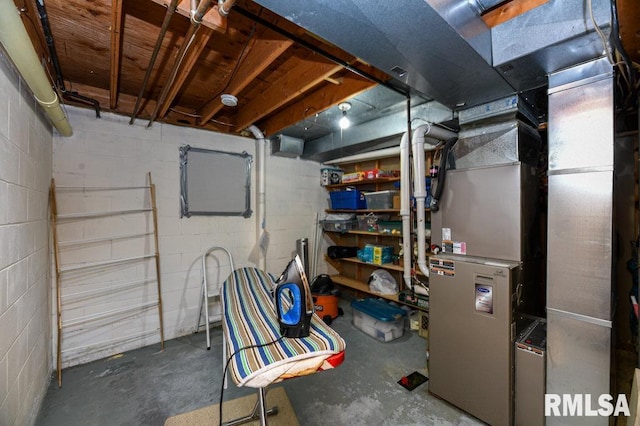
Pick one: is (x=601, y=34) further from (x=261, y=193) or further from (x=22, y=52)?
(x=261, y=193)

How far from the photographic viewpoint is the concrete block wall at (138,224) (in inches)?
95.6

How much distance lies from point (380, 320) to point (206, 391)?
176 cm

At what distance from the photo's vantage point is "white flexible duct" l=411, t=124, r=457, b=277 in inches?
85.4

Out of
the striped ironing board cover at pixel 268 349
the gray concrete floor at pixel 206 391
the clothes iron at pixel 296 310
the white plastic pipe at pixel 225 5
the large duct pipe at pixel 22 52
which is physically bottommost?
the gray concrete floor at pixel 206 391

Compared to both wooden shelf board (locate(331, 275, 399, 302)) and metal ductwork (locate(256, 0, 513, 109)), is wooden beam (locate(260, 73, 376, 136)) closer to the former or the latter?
metal ductwork (locate(256, 0, 513, 109))

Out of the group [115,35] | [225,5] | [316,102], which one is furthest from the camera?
[316,102]

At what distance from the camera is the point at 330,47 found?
1764 millimetres

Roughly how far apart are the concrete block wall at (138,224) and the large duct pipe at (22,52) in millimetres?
898

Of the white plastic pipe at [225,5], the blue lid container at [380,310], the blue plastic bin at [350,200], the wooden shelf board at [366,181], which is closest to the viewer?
the white plastic pipe at [225,5]

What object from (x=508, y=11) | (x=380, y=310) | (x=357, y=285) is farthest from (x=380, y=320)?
(x=508, y=11)

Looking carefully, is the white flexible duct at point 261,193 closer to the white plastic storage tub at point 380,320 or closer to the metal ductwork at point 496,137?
the white plastic storage tub at point 380,320

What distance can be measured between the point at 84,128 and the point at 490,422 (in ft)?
13.3

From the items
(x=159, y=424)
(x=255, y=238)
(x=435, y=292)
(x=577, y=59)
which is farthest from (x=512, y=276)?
(x=255, y=238)

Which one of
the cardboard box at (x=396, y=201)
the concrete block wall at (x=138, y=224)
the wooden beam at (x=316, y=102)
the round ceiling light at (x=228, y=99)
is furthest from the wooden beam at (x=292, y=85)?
the cardboard box at (x=396, y=201)
